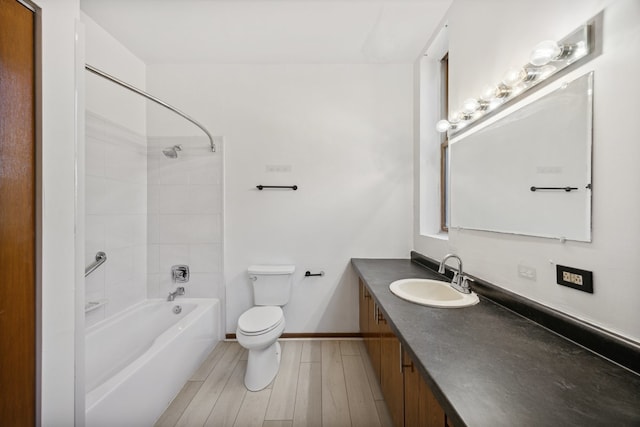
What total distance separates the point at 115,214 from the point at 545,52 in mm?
2816

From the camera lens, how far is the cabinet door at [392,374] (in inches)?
45.1

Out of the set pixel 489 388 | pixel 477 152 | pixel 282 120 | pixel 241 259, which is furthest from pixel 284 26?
pixel 489 388

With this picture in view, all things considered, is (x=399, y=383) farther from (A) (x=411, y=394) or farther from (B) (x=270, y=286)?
(B) (x=270, y=286)

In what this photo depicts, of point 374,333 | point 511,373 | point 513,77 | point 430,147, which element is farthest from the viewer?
point 430,147

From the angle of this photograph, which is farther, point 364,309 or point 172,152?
point 172,152

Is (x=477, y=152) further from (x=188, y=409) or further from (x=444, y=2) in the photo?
(x=188, y=409)

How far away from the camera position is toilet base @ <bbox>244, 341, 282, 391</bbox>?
1.66 metres

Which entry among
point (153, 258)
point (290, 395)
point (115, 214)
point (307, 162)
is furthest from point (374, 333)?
point (115, 214)

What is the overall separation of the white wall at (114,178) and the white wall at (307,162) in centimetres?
24

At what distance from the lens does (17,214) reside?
0.79m

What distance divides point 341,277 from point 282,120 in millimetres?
1634

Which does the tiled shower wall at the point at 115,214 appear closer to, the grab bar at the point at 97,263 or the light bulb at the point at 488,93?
the grab bar at the point at 97,263

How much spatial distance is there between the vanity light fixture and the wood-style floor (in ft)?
6.25

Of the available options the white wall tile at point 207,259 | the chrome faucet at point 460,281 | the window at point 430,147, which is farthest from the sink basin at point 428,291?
the white wall tile at point 207,259
